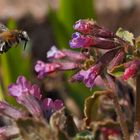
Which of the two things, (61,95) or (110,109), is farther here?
(61,95)

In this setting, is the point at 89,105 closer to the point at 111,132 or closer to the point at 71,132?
the point at 71,132

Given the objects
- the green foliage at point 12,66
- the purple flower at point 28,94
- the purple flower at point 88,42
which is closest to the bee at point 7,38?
the purple flower at point 28,94

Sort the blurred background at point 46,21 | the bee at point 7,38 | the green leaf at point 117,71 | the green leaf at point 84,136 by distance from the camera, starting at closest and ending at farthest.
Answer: the green leaf at point 84,136
the green leaf at point 117,71
the bee at point 7,38
the blurred background at point 46,21

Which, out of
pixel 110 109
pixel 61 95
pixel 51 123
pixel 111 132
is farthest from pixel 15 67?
pixel 51 123

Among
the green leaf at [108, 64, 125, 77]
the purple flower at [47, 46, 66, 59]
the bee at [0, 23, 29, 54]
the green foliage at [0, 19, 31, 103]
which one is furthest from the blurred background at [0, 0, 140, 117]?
the green leaf at [108, 64, 125, 77]

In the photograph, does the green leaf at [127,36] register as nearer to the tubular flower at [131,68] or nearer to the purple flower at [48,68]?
the tubular flower at [131,68]

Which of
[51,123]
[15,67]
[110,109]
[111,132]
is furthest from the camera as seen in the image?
[15,67]
